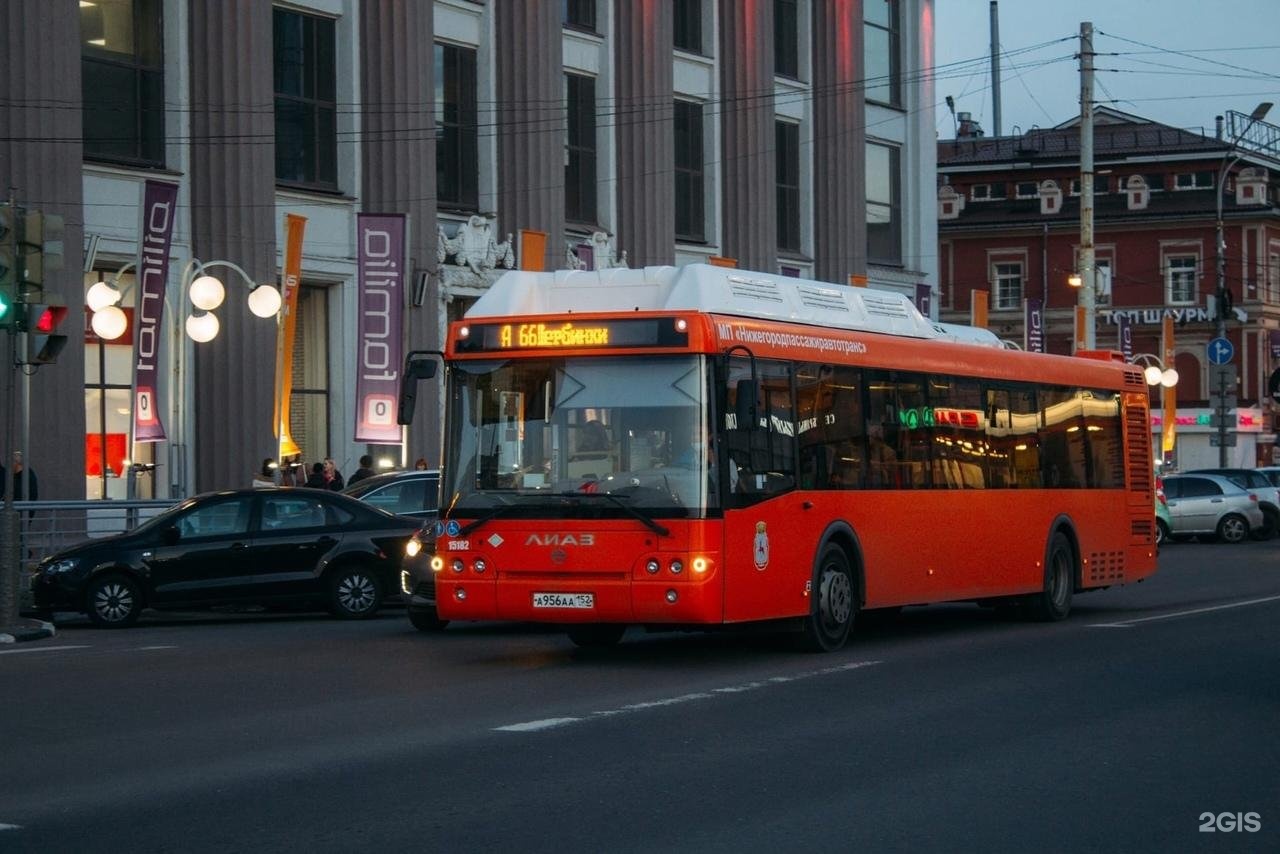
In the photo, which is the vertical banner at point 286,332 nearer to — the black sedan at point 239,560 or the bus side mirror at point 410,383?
the black sedan at point 239,560

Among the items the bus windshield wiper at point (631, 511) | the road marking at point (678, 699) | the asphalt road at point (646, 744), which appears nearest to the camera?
the asphalt road at point (646, 744)

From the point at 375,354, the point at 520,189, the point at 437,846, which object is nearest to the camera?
the point at 437,846

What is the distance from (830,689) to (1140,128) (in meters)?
75.2

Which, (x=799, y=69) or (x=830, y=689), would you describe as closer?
(x=830, y=689)

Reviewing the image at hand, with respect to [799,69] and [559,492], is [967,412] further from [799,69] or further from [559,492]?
[799,69]

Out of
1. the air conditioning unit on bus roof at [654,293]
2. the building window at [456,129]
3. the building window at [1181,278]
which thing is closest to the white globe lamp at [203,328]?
the building window at [456,129]

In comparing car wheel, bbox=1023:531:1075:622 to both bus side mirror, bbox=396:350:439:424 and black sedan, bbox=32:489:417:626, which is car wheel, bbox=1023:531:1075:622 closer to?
black sedan, bbox=32:489:417:626

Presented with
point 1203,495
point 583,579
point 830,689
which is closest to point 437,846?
point 830,689

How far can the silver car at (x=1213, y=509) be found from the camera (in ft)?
138

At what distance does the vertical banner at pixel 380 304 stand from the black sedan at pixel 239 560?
8.65m

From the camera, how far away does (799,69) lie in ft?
146

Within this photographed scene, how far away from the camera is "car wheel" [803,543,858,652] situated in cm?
1538

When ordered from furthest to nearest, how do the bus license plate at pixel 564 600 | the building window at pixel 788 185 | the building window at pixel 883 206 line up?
the building window at pixel 883 206
the building window at pixel 788 185
the bus license plate at pixel 564 600

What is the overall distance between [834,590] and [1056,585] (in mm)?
5009
